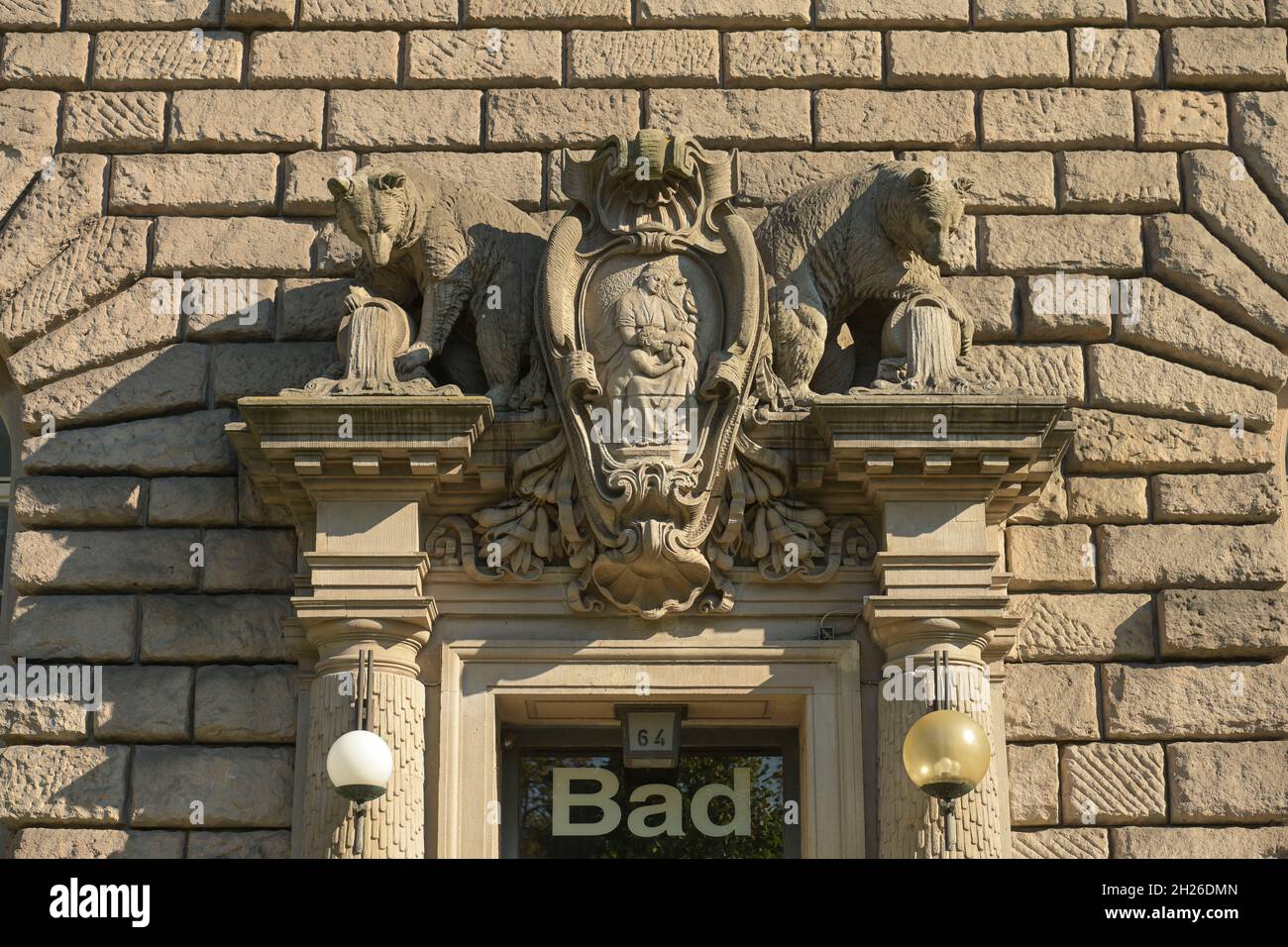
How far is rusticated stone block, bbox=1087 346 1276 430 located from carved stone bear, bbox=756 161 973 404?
91cm

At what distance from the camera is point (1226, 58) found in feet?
45.0

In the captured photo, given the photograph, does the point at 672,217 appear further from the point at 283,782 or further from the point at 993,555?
the point at 283,782

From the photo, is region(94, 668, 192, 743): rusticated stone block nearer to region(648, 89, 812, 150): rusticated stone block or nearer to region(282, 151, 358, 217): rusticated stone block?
region(282, 151, 358, 217): rusticated stone block

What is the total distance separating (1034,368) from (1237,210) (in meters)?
1.67

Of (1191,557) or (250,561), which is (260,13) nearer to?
(250,561)

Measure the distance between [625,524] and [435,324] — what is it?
66.8 inches

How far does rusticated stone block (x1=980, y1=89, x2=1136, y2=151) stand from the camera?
44.5 ft

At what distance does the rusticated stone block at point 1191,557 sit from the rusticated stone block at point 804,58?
10.8 feet

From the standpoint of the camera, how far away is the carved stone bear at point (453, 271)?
12539mm

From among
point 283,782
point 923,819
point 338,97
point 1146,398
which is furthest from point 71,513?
point 1146,398

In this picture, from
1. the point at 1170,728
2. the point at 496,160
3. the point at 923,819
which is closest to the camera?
the point at 923,819

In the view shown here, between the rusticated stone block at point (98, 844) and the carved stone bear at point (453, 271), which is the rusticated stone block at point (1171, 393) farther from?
the rusticated stone block at point (98, 844)

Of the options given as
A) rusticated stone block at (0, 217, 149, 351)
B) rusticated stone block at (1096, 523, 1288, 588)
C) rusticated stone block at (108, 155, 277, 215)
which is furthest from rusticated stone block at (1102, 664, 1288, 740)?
rusticated stone block at (0, 217, 149, 351)

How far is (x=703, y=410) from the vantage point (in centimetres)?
1226
